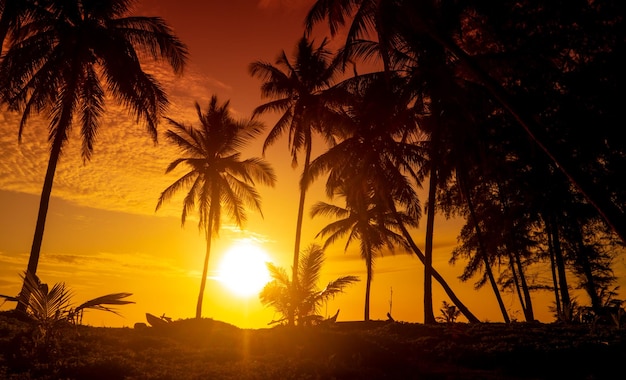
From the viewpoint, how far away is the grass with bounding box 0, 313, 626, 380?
30.4 feet

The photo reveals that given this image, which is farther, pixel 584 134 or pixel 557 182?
pixel 557 182

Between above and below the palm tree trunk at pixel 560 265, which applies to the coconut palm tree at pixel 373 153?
above

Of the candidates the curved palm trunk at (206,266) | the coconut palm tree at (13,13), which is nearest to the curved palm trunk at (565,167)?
the coconut palm tree at (13,13)

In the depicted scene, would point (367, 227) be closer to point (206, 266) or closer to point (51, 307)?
point (206, 266)

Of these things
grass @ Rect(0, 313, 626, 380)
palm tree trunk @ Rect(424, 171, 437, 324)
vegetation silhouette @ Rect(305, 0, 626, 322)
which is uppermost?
vegetation silhouette @ Rect(305, 0, 626, 322)

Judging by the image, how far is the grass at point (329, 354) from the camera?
30.4ft

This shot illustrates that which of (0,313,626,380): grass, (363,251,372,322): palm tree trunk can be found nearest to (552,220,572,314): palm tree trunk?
(0,313,626,380): grass

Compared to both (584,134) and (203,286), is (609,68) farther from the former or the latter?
(203,286)

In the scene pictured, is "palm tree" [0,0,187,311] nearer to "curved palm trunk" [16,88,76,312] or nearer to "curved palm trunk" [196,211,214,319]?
"curved palm trunk" [16,88,76,312]

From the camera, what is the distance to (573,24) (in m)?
11.7

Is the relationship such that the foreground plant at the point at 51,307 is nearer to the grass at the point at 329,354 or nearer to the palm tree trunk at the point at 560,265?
the grass at the point at 329,354

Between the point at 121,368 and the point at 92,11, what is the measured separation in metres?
11.7

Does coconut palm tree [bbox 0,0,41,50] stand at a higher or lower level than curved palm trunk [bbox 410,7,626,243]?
higher

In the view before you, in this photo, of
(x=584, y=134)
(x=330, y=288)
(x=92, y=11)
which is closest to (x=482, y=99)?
(x=584, y=134)
